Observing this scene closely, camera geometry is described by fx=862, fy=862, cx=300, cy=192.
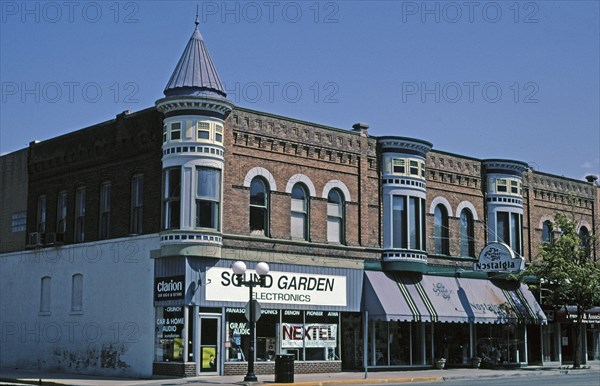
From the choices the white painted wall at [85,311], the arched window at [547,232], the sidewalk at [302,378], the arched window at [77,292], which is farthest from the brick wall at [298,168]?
the arched window at [547,232]

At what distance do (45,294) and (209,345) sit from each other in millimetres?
9767

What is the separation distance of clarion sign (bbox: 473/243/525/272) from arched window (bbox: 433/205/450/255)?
63.8 inches

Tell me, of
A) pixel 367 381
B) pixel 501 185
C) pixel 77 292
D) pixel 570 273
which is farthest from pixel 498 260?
pixel 77 292

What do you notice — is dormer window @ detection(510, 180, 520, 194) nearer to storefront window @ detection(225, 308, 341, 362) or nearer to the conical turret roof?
storefront window @ detection(225, 308, 341, 362)

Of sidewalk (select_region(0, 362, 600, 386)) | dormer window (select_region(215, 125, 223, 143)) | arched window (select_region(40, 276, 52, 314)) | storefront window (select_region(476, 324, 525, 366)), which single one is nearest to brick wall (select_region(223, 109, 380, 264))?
dormer window (select_region(215, 125, 223, 143))

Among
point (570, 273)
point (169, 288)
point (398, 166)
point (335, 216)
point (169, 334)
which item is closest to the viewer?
point (169, 334)

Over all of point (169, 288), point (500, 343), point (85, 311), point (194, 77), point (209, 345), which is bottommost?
point (500, 343)

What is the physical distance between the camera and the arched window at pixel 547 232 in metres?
44.6

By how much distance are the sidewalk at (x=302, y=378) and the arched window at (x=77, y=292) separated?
9.38ft

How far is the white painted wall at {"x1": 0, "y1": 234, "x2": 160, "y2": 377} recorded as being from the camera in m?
31.1

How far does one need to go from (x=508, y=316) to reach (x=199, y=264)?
52.8 ft

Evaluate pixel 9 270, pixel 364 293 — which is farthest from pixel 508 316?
pixel 9 270

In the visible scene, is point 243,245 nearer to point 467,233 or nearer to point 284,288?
point 284,288

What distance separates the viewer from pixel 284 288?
32.3m
